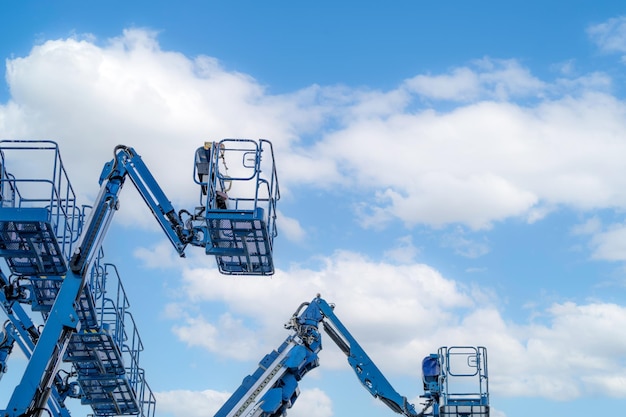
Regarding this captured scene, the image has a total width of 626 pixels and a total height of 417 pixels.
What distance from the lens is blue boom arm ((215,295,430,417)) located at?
2136cm

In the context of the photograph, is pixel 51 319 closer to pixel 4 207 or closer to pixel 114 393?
pixel 4 207

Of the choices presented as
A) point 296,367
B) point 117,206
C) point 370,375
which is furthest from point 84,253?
point 370,375

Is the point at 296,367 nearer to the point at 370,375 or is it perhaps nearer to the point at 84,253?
the point at 370,375

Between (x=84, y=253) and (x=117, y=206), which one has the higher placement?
(x=117, y=206)

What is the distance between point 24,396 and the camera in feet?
51.3

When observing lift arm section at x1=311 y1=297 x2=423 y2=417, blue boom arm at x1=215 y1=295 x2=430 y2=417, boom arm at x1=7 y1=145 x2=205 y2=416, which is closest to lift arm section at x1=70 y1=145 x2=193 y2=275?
boom arm at x1=7 y1=145 x2=205 y2=416

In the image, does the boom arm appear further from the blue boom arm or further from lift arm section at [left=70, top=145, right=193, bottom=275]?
the blue boom arm

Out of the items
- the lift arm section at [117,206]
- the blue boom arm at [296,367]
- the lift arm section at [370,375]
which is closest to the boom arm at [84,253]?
the lift arm section at [117,206]

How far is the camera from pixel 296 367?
21672mm

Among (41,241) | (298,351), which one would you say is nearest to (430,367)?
(298,351)

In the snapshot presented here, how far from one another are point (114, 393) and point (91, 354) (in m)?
2.28

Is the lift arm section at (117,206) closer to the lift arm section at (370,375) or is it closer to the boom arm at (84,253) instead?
the boom arm at (84,253)

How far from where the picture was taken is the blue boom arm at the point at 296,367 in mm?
21359

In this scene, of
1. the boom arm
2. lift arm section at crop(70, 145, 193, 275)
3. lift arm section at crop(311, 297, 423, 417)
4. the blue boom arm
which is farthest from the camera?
lift arm section at crop(311, 297, 423, 417)
